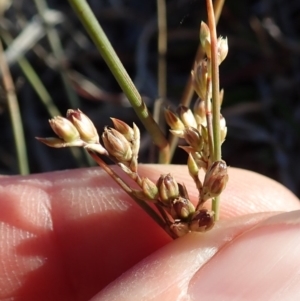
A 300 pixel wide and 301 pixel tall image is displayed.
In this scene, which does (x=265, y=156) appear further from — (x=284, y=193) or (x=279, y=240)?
(x=279, y=240)

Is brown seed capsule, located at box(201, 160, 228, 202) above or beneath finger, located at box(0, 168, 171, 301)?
above

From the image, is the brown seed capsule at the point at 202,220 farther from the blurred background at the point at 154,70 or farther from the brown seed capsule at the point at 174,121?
the blurred background at the point at 154,70

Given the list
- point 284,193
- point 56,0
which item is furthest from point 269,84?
point 56,0

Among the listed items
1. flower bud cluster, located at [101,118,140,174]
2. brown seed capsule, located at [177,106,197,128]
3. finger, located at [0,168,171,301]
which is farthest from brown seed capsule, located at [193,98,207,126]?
finger, located at [0,168,171,301]

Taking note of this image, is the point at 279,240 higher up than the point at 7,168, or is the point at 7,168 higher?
the point at 279,240

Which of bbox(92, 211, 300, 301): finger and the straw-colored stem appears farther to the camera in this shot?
the straw-colored stem

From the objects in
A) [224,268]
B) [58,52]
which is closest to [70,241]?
[224,268]

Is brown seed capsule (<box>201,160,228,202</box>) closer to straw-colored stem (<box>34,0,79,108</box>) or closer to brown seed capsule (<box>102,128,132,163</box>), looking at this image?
brown seed capsule (<box>102,128,132,163</box>)
